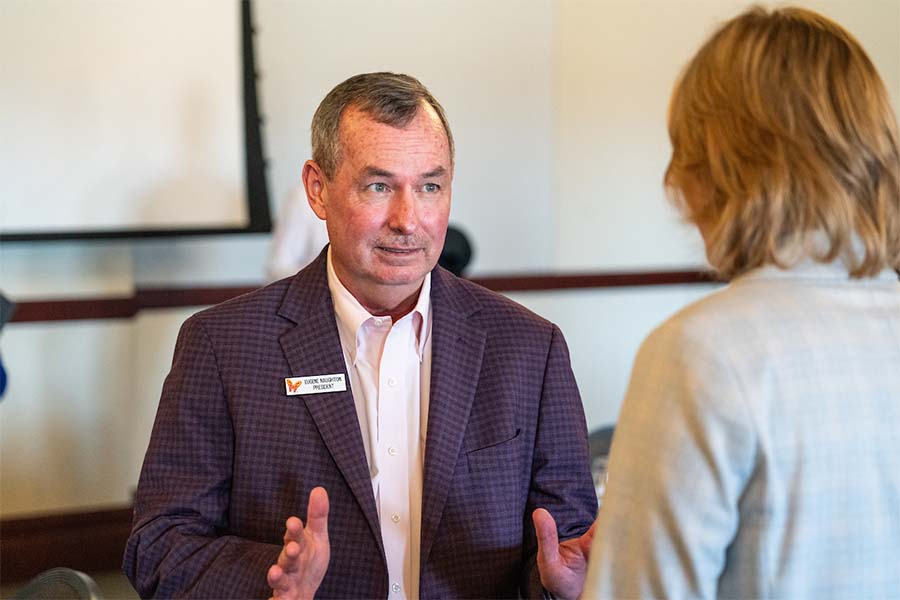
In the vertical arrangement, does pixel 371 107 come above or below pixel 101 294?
above

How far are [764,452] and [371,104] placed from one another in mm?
971

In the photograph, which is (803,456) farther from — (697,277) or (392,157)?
(697,277)

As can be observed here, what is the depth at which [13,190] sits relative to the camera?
4.33 metres

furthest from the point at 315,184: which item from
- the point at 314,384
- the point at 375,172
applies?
the point at 314,384

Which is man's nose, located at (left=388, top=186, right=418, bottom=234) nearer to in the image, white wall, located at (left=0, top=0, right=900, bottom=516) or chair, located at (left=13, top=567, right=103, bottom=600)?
chair, located at (left=13, top=567, right=103, bottom=600)

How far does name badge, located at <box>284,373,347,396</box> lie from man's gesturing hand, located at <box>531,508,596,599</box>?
1.33 feet

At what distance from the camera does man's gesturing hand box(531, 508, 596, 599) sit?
1671mm

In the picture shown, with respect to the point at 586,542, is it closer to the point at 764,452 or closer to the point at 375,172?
the point at 764,452

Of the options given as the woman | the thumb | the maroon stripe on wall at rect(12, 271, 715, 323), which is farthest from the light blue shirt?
the maroon stripe on wall at rect(12, 271, 715, 323)

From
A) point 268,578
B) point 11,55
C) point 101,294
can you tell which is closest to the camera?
point 268,578

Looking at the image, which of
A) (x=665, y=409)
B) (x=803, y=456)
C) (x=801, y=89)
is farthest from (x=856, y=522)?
(x=801, y=89)

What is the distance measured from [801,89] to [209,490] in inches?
44.3

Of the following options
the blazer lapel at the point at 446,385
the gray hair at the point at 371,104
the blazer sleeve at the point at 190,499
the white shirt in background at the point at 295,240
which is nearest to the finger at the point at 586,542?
the blazer lapel at the point at 446,385

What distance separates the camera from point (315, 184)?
1988 mm
